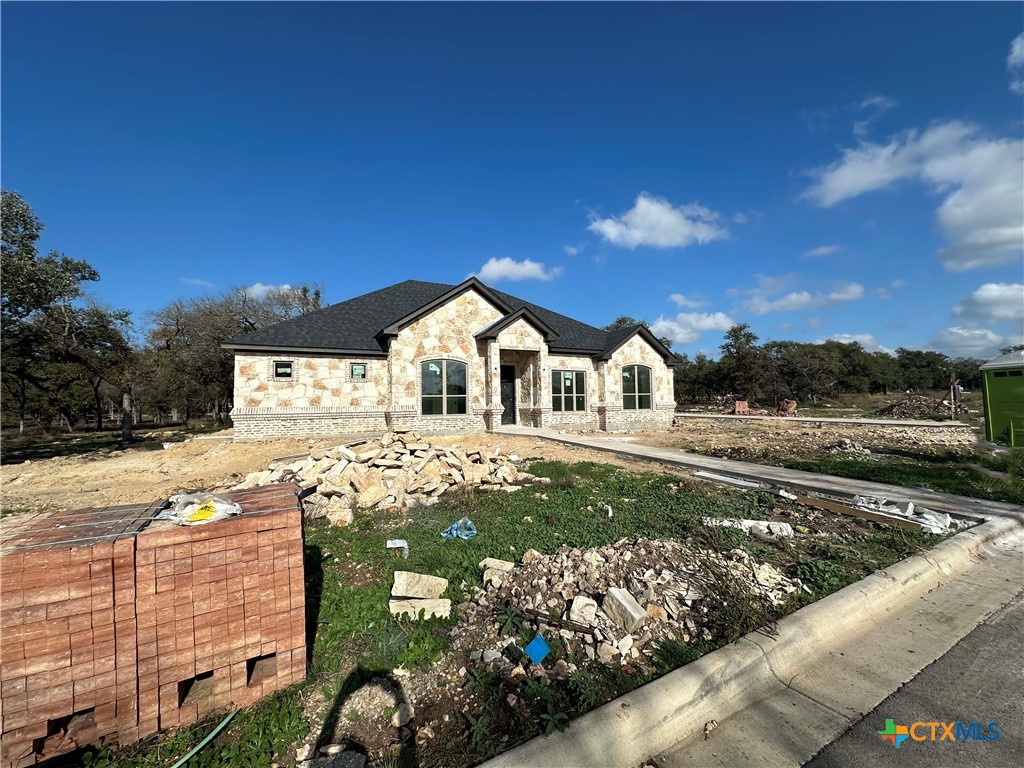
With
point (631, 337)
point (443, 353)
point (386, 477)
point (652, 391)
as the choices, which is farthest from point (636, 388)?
point (386, 477)

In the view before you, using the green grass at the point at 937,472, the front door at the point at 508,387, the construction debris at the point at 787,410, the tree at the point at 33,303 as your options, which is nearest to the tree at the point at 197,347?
the tree at the point at 33,303

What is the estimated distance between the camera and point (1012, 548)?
5.42 m

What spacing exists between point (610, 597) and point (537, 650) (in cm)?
84

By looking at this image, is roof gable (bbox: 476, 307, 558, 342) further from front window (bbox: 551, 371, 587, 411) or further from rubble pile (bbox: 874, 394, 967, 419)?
rubble pile (bbox: 874, 394, 967, 419)

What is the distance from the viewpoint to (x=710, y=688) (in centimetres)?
276

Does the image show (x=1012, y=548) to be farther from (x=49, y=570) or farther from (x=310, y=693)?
(x=49, y=570)

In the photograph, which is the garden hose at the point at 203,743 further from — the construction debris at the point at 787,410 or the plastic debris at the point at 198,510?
the construction debris at the point at 787,410

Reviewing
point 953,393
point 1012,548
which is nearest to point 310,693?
point 1012,548

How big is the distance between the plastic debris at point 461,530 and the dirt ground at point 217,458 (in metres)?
6.23

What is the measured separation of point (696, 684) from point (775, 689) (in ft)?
2.47

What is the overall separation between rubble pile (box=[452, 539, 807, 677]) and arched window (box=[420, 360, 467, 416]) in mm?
14294

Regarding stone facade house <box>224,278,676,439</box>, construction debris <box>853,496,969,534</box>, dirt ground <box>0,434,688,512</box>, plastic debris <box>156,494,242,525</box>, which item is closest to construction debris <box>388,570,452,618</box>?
plastic debris <box>156,494,242,525</box>

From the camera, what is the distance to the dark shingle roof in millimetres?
16844

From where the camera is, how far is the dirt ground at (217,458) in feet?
30.4
